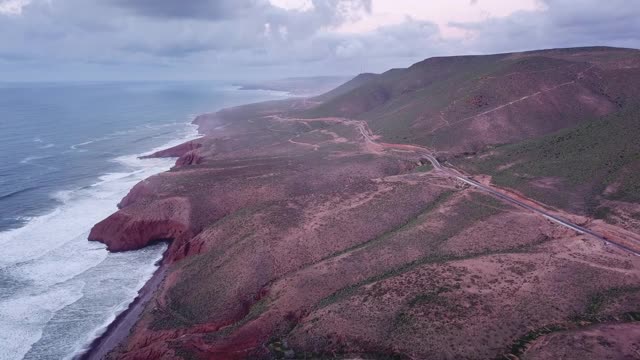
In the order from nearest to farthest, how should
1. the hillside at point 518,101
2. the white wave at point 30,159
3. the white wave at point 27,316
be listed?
the white wave at point 27,316 → the hillside at point 518,101 → the white wave at point 30,159

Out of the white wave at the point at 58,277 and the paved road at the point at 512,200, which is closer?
the white wave at the point at 58,277

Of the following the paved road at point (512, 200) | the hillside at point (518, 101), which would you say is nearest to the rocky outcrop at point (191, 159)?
the hillside at point (518, 101)

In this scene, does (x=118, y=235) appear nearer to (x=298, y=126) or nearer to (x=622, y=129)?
(x=622, y=129)

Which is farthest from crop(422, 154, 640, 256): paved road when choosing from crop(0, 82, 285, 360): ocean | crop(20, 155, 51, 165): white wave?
crop(20, 155, 51, 165): white wave

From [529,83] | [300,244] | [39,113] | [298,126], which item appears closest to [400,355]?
[300,244]

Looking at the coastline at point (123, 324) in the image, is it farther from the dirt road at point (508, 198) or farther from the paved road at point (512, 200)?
the dirt road at point (508, 198)

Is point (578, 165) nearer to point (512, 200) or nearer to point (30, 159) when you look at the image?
point (512, 200)
